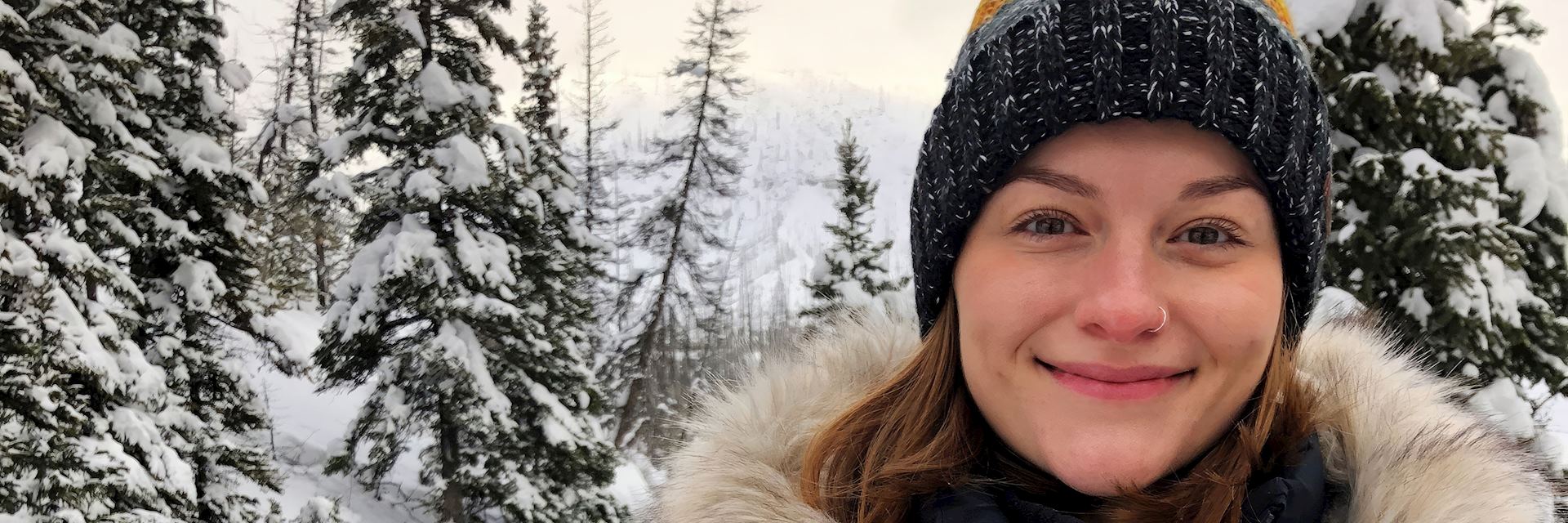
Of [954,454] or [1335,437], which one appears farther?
[954,454]

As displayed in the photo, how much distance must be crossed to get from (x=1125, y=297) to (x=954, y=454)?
575 mm

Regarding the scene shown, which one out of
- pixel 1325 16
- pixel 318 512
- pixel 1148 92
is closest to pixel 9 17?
pixel 318 512

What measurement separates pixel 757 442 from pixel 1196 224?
3.72ft

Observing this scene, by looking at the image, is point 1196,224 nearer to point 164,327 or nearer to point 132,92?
point 132,92

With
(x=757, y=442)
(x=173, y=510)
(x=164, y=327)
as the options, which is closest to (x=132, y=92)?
(x=164, y=327)

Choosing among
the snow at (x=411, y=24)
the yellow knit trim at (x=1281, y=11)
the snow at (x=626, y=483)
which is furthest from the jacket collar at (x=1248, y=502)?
the snow at (x=626, y=483)

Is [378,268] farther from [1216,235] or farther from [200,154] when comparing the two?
[1216,235]

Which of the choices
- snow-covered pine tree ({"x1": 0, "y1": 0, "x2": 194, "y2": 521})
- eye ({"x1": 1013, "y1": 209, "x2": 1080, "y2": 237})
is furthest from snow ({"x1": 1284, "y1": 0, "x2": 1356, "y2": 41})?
snow-covered pine tree ({"x1": 0, "y1": 0, "x2": 194, "y2": 521})

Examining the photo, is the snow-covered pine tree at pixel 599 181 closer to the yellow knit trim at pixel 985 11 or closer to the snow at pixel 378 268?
Result: the snow at pixel 378 268

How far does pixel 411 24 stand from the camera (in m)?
10.4

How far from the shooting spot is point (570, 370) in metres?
13.2

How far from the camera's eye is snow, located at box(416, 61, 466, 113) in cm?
1049

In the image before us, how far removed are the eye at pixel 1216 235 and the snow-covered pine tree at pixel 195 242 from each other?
12.0 m

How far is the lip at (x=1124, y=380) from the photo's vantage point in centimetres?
148
